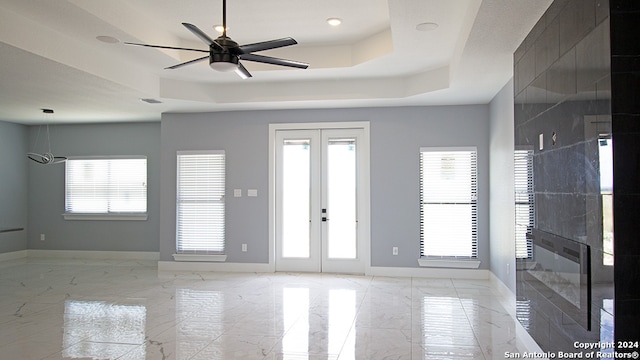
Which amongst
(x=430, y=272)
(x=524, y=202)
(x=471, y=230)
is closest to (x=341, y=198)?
(x=430, y=272)

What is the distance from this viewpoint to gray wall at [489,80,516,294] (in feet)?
17.3

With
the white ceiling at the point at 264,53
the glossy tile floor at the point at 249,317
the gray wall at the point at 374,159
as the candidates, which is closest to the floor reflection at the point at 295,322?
the glossy tile floor at the point at 249,317

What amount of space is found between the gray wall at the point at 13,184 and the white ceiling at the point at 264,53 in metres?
1.85

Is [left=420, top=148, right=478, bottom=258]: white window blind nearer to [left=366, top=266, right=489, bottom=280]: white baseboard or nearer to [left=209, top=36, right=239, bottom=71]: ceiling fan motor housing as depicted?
[left=366, top=266, right=489, bottom=280]: white baseboard

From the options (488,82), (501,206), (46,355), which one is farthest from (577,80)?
(46,355)

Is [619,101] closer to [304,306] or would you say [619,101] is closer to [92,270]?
[304,306]

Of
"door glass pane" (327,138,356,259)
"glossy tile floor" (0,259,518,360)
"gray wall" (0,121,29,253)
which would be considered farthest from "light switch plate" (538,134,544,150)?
"gray wall" (0,121,29,253)

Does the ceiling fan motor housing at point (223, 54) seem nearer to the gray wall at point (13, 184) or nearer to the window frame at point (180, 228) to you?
the window frame at point (180, 228)

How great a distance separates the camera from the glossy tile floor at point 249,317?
3896mm

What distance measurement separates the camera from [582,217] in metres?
2.62

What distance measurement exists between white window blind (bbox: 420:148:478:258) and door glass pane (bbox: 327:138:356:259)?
3.36 feet

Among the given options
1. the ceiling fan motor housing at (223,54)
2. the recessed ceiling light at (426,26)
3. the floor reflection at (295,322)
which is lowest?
the floor reflection at (295,322)

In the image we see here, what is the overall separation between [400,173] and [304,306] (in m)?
2.70

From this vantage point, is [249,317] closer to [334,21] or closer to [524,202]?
[524,202]
